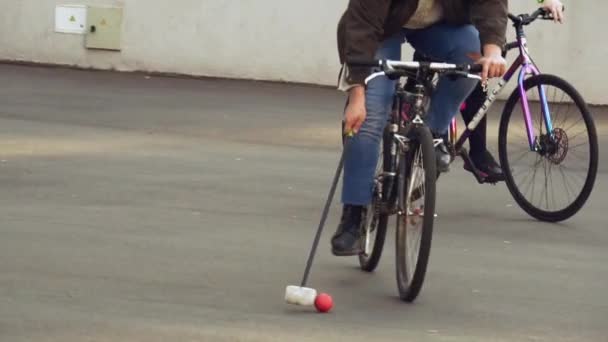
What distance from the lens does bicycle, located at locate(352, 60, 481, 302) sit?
6918 mm

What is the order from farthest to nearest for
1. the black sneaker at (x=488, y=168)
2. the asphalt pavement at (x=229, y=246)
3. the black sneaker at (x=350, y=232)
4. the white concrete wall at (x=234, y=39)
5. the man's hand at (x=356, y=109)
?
the white concrete wall at (x=234, y=39)
the black sneaker at (x=488, y=168)
the black sneaker at (x=350, y=232)
the man's hand at (x=356, y=109)
the asphalt pavement at (x=229, y=246)

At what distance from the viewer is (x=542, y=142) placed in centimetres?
957

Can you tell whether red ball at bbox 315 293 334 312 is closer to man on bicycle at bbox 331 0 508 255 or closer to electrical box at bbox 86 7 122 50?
man on bicycle at bbox 331 0 508 255

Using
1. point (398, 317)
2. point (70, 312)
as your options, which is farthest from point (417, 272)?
point (70, 312)

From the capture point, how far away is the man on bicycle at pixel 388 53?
7.31 m

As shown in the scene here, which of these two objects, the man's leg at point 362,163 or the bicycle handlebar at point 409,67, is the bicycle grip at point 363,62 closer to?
the bicycle handlebar at point 409,67

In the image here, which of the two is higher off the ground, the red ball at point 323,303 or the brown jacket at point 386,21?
the brown jacket at point 386,21

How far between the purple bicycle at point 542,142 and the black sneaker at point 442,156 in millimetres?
1247

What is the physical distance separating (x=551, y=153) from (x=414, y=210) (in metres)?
2.54

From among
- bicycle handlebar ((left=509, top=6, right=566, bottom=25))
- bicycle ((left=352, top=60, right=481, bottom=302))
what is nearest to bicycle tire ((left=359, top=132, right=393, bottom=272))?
bicycle ((left=352, top=60, right=481, bottom=302))

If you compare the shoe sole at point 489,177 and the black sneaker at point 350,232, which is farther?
the shoe sole at point 489,177

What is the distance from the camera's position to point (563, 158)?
9430 mm

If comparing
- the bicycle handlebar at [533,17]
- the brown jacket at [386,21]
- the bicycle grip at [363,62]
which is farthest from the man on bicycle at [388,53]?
the bicycle handlebar at [533,17]

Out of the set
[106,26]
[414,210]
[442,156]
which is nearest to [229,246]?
[442,156]
